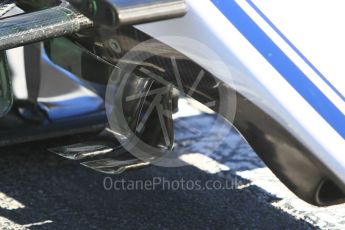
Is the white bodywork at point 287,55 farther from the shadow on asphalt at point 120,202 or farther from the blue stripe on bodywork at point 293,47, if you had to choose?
the shadow on asphalt at point 120,202

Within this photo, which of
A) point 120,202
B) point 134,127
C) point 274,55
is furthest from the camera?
point 120,202

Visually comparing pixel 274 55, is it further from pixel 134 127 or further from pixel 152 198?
pixel 152 198

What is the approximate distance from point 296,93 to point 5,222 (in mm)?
1349

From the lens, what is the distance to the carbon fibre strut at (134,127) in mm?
2725

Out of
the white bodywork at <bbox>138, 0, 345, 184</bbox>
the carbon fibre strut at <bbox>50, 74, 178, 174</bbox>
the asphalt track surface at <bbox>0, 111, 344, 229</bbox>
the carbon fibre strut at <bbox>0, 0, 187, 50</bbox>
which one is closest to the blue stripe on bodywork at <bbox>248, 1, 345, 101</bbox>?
the white bodywork at <bbox>138, 0, 345, 184</bbox>

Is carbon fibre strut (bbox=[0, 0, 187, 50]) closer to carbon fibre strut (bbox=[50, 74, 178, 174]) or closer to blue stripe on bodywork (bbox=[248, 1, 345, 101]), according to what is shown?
blue stripe on bodywork (bbox=[248, 1, 345, 101])

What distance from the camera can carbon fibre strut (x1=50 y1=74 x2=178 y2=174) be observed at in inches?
107

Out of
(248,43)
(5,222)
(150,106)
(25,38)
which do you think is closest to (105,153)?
(150,106)

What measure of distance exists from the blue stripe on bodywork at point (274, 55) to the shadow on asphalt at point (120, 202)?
3.27 feet

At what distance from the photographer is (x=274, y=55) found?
6.77 feet

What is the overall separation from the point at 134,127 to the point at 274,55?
0.86 m

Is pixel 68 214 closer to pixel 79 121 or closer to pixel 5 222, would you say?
pixel 5 222

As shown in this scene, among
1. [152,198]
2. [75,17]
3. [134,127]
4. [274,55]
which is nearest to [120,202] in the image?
[152,198]

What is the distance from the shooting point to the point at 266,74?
2.05 m
